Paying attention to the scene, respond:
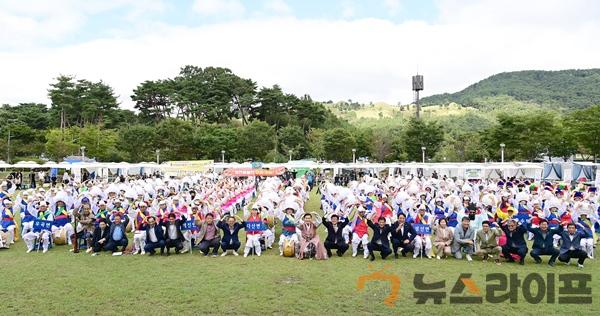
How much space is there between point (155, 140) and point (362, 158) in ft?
73.5

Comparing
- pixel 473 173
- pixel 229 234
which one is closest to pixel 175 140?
pixel 473 173

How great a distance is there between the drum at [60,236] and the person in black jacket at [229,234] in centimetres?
419

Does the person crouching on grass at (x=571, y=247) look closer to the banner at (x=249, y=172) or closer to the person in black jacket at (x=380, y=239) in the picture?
the person in black jacket at (x=380, y=239)

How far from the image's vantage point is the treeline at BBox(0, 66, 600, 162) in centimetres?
4434

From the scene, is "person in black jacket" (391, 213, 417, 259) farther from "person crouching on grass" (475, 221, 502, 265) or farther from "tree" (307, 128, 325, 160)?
"tree" (307, 128, 325, 160)

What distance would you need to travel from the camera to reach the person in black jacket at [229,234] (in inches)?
421

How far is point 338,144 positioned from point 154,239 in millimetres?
41516

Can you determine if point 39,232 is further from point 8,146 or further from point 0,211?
point 8,146

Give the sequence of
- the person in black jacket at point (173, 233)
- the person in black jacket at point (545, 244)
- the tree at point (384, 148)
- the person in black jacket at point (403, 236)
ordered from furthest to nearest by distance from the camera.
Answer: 1. the tree at point (384, 148)
2. the person in black jacket at point (173, 233)
3. the person in black jacket at point (403, 236)
4. the person in black jacket at point (545, 244)

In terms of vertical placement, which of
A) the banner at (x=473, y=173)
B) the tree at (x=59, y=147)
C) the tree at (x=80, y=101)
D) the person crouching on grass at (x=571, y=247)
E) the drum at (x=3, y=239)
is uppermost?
the tree at (x=80, y=101)

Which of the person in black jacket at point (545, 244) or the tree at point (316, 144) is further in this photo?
the tree at point (316, 144)

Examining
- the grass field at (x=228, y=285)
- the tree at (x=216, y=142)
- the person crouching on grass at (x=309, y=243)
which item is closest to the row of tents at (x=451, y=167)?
the tree at (x=216, y=142)

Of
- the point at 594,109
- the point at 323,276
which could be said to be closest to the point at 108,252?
the point at 323,276

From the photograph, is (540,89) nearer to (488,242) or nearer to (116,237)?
(488,242)
